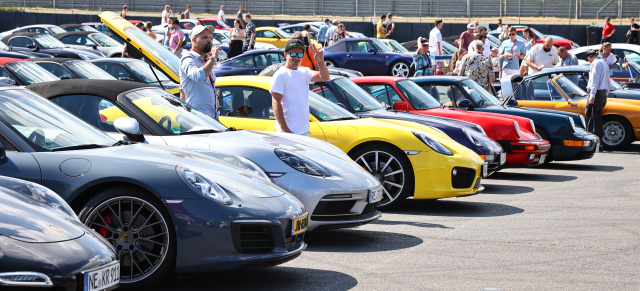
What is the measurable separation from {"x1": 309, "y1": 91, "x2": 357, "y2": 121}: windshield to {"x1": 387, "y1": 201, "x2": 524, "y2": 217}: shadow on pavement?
115 cm

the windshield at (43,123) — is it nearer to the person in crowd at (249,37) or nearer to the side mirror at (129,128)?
the side mirror at (129,128)

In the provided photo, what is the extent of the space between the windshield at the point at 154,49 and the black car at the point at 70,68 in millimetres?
3730

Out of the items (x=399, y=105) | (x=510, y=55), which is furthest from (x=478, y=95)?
(x=510, y=55)

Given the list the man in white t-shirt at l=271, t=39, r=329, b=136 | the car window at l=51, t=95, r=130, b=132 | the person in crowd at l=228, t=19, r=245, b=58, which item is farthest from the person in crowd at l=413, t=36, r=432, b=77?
the car window at l=51, t=95, r=130, b=132

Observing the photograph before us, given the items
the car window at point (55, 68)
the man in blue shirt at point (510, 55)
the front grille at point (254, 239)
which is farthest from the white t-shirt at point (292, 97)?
the man in blue shirt at point (510, 55)

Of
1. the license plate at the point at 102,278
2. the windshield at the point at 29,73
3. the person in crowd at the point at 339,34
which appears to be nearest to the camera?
the license plate at the point at 102,278

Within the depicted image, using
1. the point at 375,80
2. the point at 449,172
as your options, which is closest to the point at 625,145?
the point at 375,80

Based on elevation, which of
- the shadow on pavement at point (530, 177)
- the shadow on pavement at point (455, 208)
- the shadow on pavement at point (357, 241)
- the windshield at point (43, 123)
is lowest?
the shadow on pavement at point (530, 177)

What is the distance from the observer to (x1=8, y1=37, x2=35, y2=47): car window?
24977 millimetres

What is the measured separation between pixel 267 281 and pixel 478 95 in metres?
8.37

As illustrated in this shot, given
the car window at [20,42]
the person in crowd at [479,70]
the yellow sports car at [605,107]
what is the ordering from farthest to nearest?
the car window at [20,42], the person in crowd at [479,70], the yellow sports car at [605,107]

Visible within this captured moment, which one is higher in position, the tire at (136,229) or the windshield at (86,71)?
the windshield at (86,71)

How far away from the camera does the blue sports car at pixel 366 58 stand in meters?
27.0

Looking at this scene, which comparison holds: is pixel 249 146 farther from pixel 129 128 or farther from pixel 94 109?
pixel 94 109
